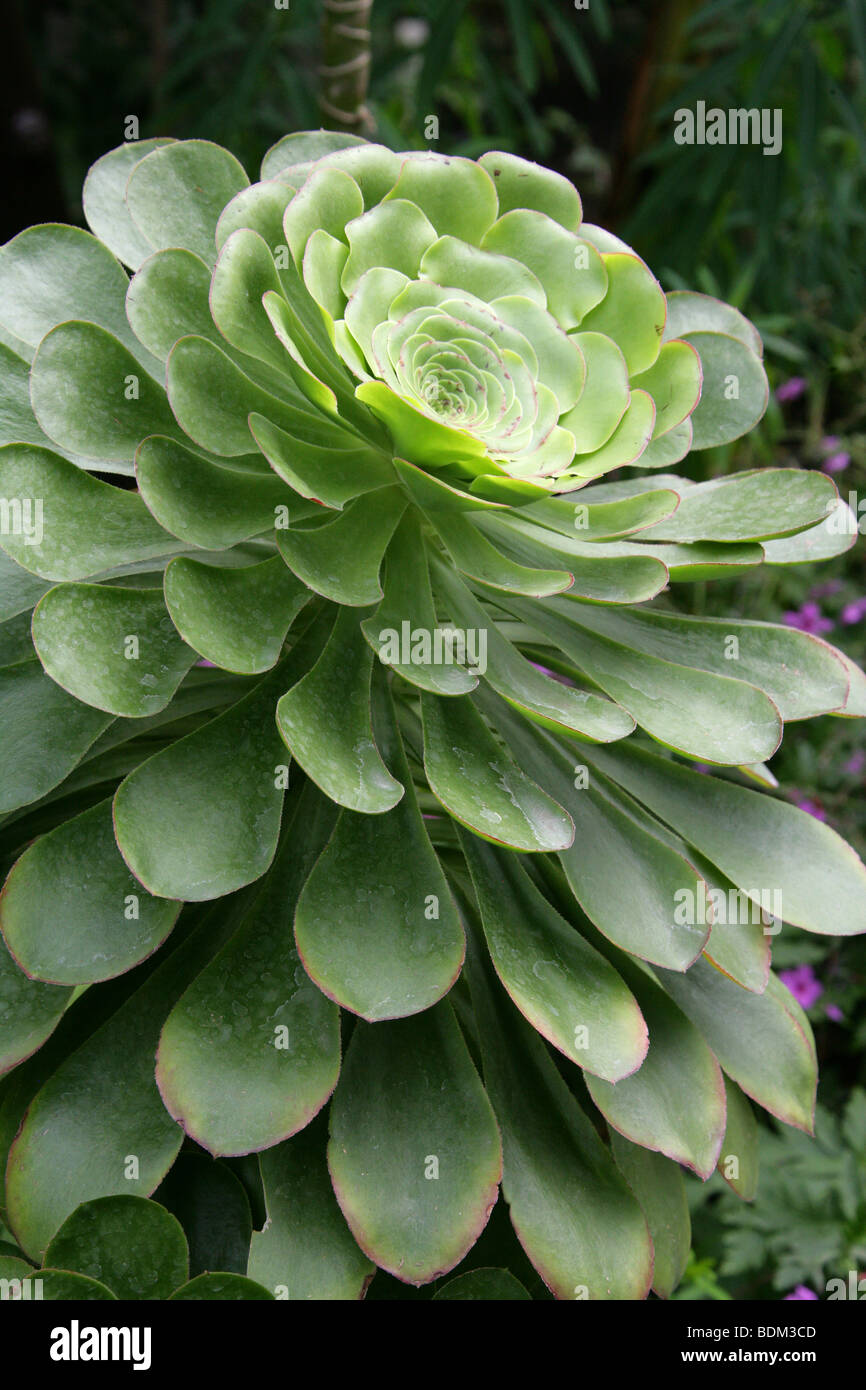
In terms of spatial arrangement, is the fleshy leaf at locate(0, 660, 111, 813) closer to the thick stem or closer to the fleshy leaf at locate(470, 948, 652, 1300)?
the fleshy leaf at locate(470, 948, 652, 1300)

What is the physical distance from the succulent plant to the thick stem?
0.44m

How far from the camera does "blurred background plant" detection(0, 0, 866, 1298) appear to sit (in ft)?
6.52

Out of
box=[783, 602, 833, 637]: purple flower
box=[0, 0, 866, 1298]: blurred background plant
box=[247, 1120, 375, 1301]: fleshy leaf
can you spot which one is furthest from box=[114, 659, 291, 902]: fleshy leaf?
box=[783, 602, 833, 637]: purple flower

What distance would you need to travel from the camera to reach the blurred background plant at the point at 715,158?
199 cm

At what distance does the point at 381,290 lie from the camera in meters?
0.82

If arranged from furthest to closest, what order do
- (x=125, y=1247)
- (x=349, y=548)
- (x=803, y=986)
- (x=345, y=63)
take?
(x=803, y=986), (x=345, y=63), (x=349, y=548), (x=125, y=1247)

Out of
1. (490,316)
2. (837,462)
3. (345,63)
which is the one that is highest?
(345,63)

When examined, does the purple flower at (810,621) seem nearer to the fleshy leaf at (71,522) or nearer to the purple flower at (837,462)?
the purple flower at (837,462)

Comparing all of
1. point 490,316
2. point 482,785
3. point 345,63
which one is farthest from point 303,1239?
point 345,63

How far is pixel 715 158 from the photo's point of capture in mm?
2373

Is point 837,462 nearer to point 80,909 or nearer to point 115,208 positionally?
point 115,208

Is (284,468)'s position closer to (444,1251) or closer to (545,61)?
(444,1251)

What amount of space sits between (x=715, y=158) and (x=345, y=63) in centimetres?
134
